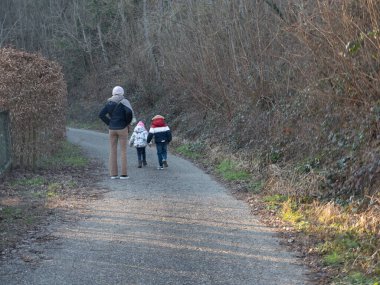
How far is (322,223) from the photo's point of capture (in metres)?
8.85

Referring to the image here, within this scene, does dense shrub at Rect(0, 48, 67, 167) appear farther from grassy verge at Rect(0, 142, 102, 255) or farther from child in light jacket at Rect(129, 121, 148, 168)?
child in light jacket at Rect(129, 121, 148, 168)

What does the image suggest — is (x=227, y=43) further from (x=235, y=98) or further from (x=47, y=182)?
(x=47, y=182)

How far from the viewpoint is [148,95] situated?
3638 centimetres

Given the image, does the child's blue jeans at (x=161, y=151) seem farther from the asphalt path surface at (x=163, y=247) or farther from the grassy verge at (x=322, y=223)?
the asphalt path surface at (x=163, y=247)

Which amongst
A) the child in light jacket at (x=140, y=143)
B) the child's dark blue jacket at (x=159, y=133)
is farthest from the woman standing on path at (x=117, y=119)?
the child's dark blue jacket at (x=159, y=133)

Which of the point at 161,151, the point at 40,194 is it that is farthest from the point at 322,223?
the point at 161,151

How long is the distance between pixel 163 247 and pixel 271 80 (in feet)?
36.3

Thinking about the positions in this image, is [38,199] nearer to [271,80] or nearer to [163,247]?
[163,247]

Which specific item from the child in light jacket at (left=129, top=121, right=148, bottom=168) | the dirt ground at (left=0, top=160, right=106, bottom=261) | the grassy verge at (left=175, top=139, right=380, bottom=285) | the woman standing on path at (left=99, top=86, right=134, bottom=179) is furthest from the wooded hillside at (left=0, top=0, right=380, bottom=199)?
the dirt ground at (left=0, top=160, right=106, bottom=261)

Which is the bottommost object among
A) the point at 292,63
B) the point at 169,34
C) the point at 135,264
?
the point at 135,264

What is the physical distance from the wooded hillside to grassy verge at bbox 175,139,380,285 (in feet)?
0.59

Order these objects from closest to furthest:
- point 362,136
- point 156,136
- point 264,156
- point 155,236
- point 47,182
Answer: point 155,236, point 362,136, point 47,182, point 264,156, point 156,136

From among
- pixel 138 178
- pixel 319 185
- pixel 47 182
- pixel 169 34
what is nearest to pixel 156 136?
pixel 138 178

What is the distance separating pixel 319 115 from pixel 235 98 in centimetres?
814
